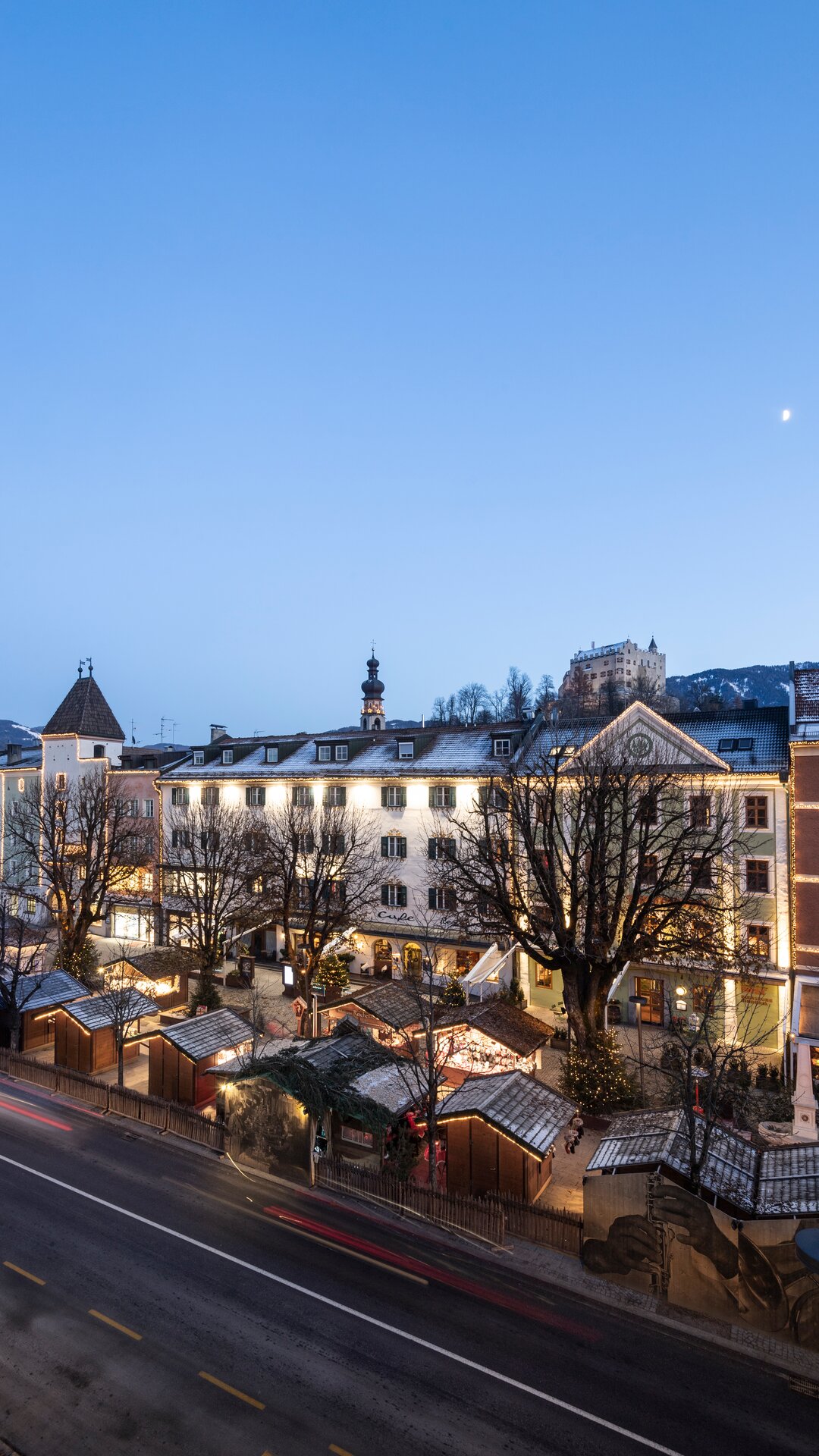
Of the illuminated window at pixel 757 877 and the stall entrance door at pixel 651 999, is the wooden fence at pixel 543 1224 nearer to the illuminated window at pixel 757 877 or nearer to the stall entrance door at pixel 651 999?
the illuminated window at pixel 757 877

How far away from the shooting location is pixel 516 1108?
20.0m

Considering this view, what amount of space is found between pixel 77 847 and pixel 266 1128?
33.6m

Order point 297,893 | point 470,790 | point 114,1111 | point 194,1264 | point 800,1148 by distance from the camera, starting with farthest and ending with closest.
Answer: point 470,790 → point 297,893 → point 114,1111 → point 800,1148 → point 194,1264

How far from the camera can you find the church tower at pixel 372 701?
67188 millimetres

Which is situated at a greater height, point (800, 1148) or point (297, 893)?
point (297, 893)

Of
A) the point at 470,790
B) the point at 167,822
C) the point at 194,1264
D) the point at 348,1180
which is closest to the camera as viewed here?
the point at 194,1264

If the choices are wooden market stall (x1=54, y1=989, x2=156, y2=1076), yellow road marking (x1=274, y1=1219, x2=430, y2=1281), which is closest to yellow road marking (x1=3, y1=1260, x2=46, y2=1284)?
yellow road marking (x1=274, y1=1219, x2=430, y2=1281)

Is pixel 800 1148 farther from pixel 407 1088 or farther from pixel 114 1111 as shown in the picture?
pixel 114 1111

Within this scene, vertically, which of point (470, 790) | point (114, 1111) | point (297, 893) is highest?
point (470, 790)

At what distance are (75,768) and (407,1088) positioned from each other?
133ft

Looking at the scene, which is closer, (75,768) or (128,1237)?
(128,1237)

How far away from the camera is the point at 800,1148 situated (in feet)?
59.0

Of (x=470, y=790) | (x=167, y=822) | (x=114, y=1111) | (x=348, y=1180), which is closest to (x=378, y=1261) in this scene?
(x=348, y=1180)

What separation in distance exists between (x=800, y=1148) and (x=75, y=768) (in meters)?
49.3
